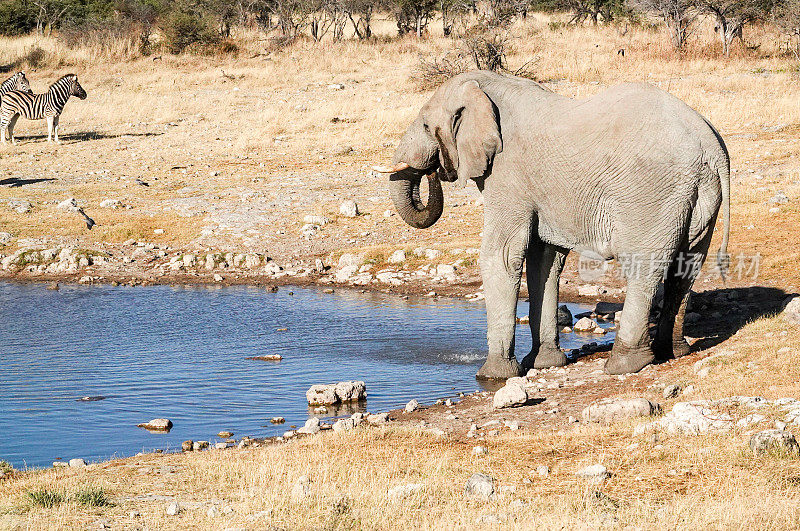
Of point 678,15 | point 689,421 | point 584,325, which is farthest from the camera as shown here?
point 678,15

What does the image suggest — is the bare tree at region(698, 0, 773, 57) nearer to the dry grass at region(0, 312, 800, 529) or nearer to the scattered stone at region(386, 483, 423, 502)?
the dry grass at region(0, 312, 800, 529)

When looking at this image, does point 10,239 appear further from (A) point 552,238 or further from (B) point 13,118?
(A) point 552,238

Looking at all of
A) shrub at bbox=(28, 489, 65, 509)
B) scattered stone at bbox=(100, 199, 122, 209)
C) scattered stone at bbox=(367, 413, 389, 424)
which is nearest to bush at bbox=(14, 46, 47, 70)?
scattered stone at bbox=(100, 199, 122, 209)

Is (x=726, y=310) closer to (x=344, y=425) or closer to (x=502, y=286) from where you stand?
(x=502, y=286)

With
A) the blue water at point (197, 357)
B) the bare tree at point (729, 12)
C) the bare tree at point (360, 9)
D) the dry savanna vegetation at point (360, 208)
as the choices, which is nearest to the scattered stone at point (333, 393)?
the blue water at point (197, 357)

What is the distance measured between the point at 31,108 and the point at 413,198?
2031 centimetres

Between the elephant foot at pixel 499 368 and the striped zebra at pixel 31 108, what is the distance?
2031 cm

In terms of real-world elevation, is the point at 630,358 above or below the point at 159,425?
above

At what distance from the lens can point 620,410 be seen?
889cm

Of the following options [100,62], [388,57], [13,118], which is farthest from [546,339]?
[100,62]

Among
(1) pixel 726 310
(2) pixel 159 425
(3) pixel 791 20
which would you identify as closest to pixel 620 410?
(2) pixel 159 425

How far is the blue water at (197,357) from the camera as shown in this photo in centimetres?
1057

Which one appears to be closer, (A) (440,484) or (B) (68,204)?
(A) (440,484)

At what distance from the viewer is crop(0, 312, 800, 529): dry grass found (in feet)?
21.1
